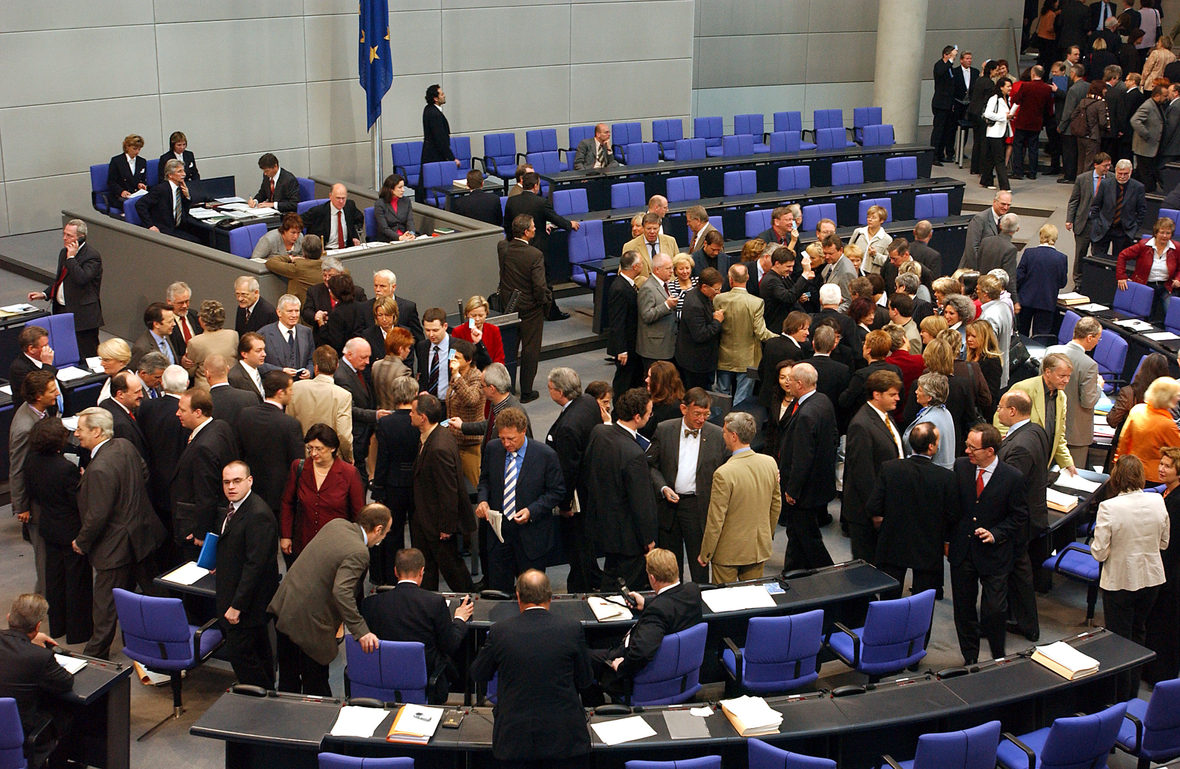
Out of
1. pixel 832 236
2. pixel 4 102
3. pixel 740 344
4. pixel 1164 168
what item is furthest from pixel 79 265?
pixel 1164 168

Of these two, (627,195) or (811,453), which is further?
(627,195)

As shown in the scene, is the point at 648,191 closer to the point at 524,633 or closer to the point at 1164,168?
the point at 1164,168

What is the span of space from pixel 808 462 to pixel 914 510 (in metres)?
0.74

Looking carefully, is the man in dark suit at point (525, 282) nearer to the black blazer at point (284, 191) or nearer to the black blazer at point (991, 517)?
the black blazer at point (284, 191)

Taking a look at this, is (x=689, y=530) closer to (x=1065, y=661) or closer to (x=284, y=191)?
(x=1065, y=661)

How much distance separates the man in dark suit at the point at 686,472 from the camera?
21.3 ft

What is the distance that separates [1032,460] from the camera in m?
6.47

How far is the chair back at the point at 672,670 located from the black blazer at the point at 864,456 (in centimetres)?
165

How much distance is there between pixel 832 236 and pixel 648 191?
496 cm

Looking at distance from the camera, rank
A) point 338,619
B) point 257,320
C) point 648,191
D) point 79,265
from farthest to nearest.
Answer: point 648,191, point 79,265, point 257,320, point 338,619

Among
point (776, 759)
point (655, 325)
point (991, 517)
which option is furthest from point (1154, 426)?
point (776, 759)

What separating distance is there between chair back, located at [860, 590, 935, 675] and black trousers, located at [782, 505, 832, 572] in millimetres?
1137

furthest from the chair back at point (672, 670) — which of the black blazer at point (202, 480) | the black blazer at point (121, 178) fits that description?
the black blazer at point (121, 178)

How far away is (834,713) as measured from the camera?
204 inches
